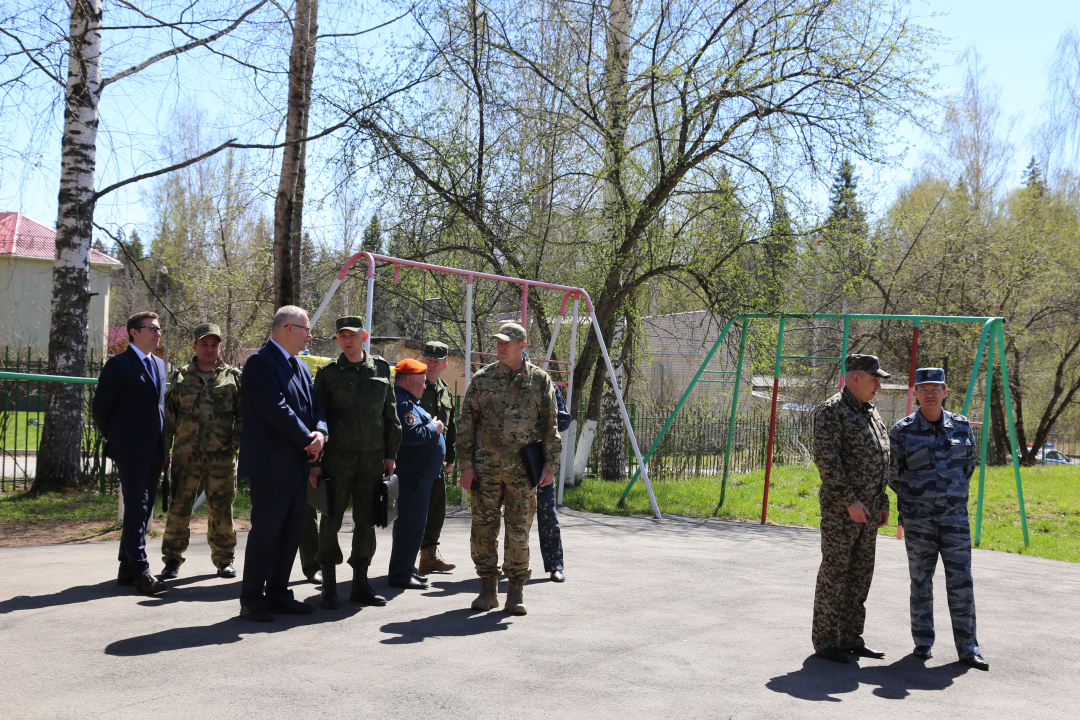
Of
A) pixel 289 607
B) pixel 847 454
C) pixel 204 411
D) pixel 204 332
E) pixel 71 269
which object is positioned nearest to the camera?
pixel 847 454

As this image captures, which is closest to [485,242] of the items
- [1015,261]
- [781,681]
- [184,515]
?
[184,515]

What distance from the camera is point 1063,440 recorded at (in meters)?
36.3

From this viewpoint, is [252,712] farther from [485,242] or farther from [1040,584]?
[485,242]

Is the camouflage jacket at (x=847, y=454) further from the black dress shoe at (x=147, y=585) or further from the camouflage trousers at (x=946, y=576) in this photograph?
the black dress shoe at (x=147, y=585)

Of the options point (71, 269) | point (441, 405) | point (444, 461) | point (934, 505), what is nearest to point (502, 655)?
point (444, 461)

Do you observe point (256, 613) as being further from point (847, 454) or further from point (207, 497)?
point (847, 454)

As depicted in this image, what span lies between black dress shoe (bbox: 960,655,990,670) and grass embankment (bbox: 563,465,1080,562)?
603 cm

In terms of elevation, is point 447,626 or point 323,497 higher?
point 323,497

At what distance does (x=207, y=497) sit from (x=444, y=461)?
1753mm

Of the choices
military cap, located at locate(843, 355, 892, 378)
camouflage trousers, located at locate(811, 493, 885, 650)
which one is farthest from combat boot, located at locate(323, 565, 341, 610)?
military cap, located at locate(843, 355, 892, 378)

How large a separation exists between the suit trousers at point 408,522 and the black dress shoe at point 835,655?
2860mm

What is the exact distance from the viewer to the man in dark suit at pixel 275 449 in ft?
16.3

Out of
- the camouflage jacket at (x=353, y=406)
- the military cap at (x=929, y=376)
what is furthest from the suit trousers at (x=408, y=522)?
the military cap at (x=929, y=376)

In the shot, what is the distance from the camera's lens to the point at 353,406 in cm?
549
